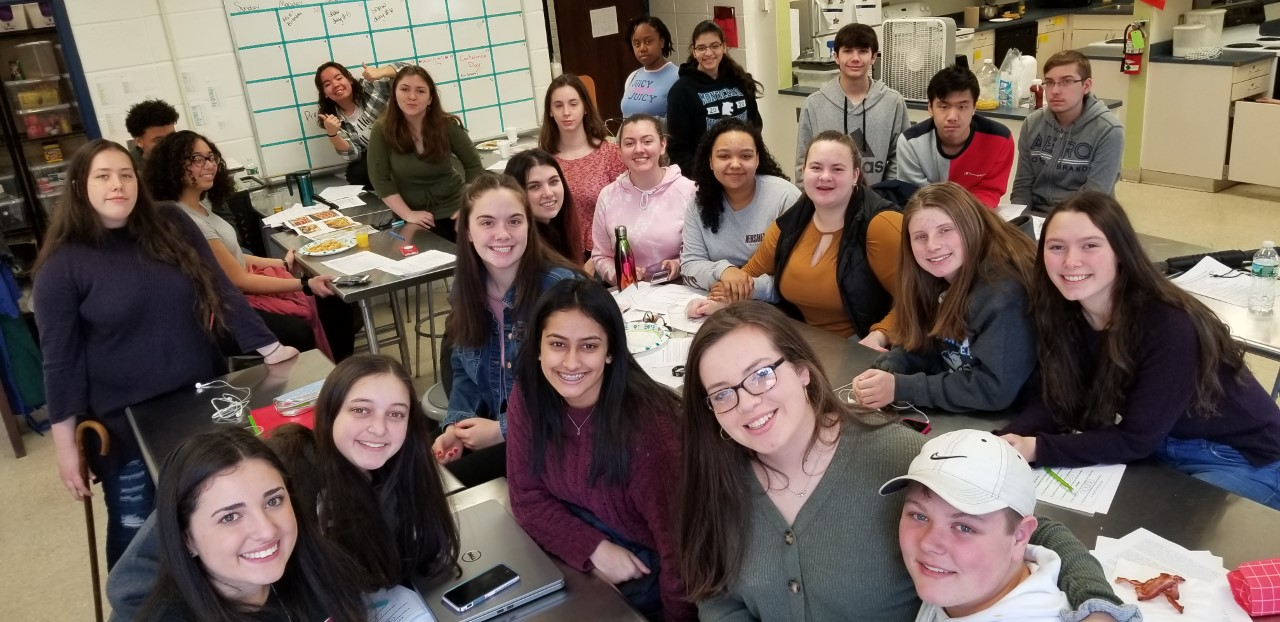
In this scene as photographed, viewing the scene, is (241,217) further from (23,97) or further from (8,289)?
(23,97)

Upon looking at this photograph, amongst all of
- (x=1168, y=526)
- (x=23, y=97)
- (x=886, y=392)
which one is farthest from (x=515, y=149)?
(x=1168, y=526)

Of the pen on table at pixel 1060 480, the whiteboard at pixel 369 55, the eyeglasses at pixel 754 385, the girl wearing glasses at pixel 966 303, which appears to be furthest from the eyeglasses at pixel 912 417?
the whiteboard at pixel 369 55

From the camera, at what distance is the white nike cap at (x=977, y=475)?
1.41 m

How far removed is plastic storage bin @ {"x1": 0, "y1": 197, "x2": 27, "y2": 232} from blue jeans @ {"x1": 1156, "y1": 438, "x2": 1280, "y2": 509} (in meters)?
6.57

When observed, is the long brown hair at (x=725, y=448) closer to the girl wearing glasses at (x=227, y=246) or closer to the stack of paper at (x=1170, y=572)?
the stack of paper at (x=1170, y=572)

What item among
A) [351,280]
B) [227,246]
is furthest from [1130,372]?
[227,246]

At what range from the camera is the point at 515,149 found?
585cm

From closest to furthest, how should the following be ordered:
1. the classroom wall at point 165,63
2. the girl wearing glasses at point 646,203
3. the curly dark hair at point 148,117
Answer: the girl wearing glasses at point 646,203 < the curly dark hair at point 148,117 < the classroom wall at point 165,63

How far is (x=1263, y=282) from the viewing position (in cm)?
291

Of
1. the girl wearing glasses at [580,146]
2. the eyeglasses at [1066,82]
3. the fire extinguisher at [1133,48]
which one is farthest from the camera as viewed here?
the fire extinguisher at [1133,48]

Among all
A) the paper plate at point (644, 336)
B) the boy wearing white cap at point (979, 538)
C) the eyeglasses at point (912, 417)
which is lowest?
the eyeglasses at point (912, 417)

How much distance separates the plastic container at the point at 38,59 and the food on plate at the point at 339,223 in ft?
8.86

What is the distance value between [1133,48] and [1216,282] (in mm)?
3787

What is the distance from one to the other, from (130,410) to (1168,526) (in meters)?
2.82
